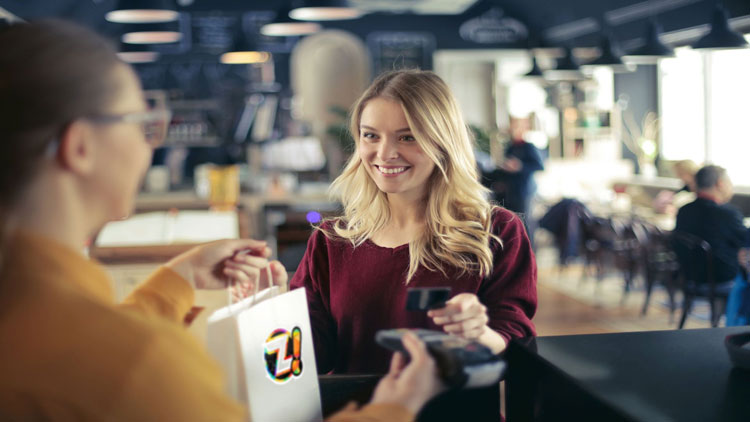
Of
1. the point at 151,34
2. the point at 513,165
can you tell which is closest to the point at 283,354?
the point at 513,165

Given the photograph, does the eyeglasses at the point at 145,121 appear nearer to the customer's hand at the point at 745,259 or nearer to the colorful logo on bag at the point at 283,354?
the colorful logo on bag at the point at 283,354

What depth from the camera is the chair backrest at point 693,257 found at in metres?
5.36

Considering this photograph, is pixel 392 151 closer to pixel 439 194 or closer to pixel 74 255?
pixel 439 194

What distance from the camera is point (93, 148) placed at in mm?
846

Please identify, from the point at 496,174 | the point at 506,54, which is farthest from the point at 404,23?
the point at 496,174

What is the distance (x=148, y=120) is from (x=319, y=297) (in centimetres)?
109

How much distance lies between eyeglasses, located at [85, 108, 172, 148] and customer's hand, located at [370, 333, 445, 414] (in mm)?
442

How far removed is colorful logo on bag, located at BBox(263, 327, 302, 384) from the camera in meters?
1.28

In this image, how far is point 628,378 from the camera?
134 centimetres

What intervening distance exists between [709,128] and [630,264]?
310 centimetres

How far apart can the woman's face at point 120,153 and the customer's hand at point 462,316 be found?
512 mm

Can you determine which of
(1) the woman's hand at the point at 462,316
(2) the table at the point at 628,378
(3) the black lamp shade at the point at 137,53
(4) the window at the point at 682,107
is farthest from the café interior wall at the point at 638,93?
(1) the woman's hand at the point at 462,316

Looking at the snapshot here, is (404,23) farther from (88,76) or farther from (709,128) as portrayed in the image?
(88,76)

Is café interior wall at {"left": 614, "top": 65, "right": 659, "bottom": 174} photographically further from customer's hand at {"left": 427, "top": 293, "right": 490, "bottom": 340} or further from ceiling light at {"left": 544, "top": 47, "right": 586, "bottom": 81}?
customer's hand at {"left": 427, "top": 293, "right": 490, "bottom": 340}
